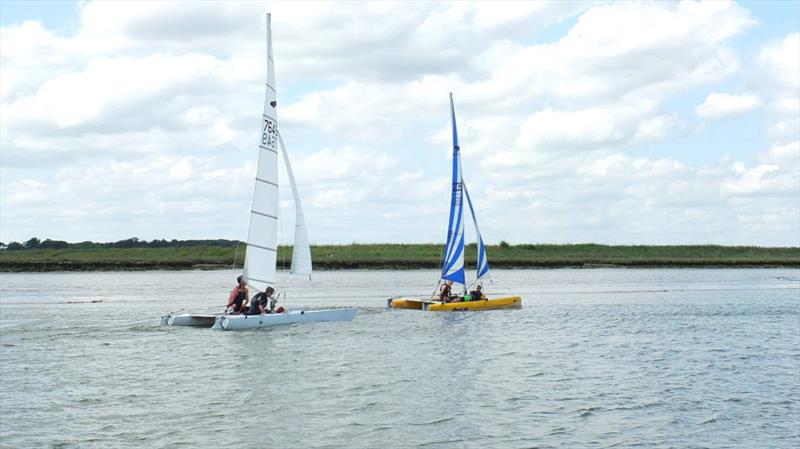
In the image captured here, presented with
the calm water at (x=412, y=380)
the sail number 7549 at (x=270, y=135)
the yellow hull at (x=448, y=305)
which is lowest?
the calm water at (x=412, y=380)

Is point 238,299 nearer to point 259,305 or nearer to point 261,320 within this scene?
point 259,305

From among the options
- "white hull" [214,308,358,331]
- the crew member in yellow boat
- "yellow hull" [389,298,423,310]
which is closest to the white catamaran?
"white hull" [214,308,358,331]

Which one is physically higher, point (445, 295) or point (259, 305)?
point (445, 295)

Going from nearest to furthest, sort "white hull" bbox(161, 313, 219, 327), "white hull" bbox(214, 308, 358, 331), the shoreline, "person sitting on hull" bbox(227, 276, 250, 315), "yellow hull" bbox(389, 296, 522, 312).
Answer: "white hull" bbox(214, 308, 358, 331) → "person sitting on hull" bbox(227, 276, 250, 315) → "white hull" bbox(161, 313, 219, 327) → "yellow hull" bbox(389, 296, 522, 312) → the shoreline

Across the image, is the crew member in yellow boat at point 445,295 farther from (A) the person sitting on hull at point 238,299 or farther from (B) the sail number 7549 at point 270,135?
(B) the sail number 7549 at point 270,135

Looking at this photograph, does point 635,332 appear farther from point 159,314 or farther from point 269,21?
point 159,314

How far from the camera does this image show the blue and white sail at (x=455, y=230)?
5309 cm

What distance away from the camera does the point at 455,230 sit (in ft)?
177

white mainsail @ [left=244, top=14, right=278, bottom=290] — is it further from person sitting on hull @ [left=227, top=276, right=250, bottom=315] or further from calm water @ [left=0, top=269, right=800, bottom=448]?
calm water @ [left=0, top=269, right=800, bottom=448]

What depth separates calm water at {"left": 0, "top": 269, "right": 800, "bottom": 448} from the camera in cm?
2177

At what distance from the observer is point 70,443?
68.2 ft

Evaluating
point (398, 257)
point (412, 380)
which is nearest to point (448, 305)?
point (412, 380)

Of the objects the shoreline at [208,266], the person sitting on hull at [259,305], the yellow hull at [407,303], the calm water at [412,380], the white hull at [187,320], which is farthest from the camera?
the shoreline at [208,266]

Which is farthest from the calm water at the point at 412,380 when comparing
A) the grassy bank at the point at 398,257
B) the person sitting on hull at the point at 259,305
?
Answer: the grassy bank at the point at 398,257
